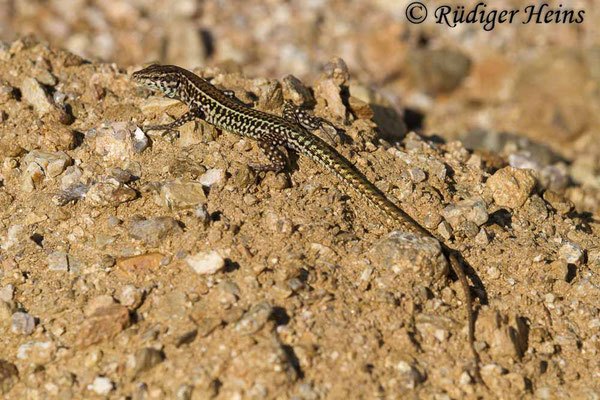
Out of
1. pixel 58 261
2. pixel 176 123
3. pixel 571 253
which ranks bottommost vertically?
pixel 58 261

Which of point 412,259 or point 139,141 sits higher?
point 412,259

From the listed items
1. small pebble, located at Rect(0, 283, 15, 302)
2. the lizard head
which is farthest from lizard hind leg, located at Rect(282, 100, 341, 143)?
small pebble, located at Rect(0, 283, 15, 302)

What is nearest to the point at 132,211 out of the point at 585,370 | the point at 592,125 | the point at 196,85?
the point at 196,85

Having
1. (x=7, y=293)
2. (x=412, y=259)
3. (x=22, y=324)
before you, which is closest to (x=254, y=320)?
(x=412, y=259)

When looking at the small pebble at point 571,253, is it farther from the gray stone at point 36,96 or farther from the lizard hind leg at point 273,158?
the gray stone at point 36,96

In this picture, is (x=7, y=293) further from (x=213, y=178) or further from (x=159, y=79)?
(x=159, y=79)

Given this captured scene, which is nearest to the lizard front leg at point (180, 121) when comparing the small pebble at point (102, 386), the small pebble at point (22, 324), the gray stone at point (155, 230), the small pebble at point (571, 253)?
the gray stone at point (155, 230)
